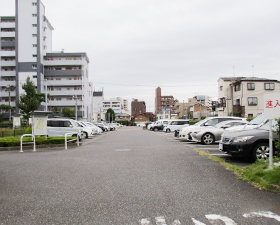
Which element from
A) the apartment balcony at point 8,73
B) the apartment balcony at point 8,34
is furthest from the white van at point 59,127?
the apartment balcony at point 8,34

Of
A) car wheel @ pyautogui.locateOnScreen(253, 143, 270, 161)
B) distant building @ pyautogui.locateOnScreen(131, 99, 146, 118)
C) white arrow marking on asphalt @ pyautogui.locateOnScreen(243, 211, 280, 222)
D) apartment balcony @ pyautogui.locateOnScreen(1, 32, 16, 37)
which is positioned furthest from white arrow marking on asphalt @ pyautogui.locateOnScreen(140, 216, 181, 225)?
distant building @ pyautogui.locateOnScreen(131, 99, 146, 118)

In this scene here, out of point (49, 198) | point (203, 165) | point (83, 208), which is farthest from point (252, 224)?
point (203, 165)

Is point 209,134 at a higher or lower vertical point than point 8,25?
lower

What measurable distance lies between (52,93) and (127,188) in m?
61.2

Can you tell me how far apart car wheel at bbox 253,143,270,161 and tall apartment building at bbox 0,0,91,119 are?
57.0 metres

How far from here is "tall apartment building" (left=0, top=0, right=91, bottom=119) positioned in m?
59.2

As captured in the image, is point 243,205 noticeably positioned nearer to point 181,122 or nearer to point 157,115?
point 181,122

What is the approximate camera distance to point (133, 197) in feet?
15.3

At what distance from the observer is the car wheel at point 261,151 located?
829cm

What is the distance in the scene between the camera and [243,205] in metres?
4.25

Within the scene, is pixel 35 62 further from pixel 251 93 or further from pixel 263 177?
pixel 263 177

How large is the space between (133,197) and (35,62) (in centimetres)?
6103

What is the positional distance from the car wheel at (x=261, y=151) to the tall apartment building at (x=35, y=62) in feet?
187

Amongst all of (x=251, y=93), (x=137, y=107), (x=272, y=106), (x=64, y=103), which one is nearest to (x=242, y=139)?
(x=272, y=106)
